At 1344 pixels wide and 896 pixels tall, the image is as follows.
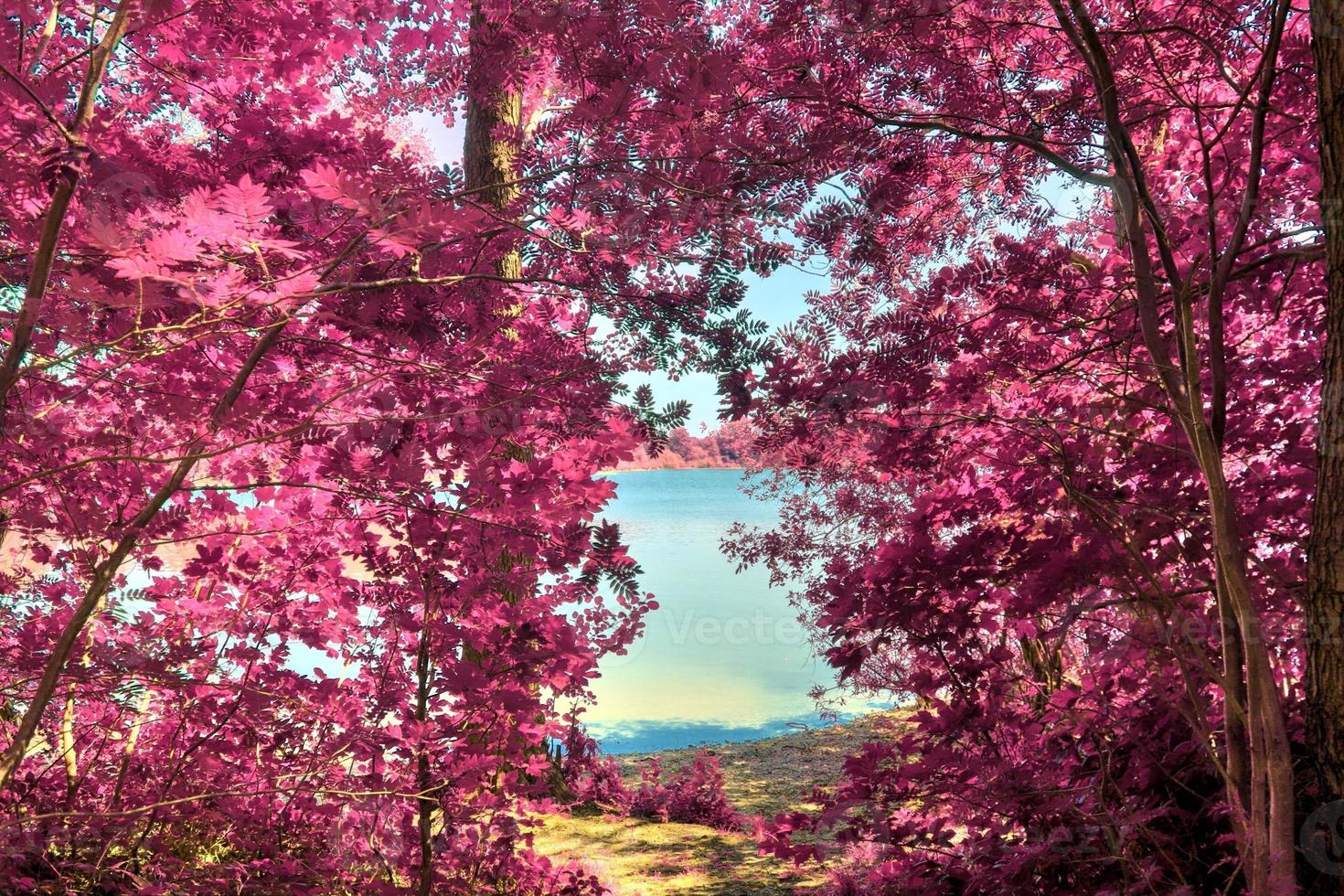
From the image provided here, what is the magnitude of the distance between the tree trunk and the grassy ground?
1.62 metres

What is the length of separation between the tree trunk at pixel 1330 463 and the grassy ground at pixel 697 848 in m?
1.62

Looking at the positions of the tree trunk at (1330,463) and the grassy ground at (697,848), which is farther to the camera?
the grassy ground at (697,848)

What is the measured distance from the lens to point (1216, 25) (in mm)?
2559

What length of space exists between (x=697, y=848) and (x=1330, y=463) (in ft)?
14.3

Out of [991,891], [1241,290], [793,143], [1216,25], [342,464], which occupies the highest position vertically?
[1216,25]

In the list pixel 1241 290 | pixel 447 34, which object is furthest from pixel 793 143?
pixel 447 34

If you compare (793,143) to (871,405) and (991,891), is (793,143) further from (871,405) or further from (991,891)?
(991,891)

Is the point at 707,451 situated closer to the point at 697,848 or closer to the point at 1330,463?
the point at 697,848

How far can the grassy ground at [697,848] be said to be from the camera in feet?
13.9

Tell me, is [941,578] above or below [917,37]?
below

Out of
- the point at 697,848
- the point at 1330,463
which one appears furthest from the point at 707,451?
the point at 1330,463

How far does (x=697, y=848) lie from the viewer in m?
5.05

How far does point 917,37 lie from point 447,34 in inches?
82.7

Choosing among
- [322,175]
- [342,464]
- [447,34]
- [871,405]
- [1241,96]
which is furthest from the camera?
[447,34]
